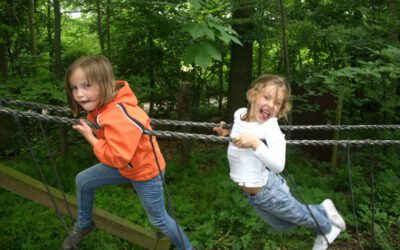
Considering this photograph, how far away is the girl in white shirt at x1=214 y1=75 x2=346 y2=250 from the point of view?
1.74m

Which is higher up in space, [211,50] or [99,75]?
[211,50]

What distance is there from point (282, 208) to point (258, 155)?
50 centimetres

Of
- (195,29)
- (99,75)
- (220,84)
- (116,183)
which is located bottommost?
(116,183)

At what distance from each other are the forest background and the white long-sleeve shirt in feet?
1.36

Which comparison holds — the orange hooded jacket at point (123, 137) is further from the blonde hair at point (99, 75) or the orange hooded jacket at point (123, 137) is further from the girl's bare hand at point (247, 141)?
the girl's bare hand at point (247, 141)

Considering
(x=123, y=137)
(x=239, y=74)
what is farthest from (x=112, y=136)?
(x=239, y=74)

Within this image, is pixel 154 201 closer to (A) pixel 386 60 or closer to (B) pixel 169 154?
(A) pixel 386 60

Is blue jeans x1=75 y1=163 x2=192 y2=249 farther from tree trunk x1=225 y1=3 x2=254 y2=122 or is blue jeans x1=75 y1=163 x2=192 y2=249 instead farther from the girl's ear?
tree trunk x1=225 y1=3 x2=254 y2=122

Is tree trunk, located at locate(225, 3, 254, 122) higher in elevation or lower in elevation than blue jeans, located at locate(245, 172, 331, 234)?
higher

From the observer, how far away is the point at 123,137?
1.64 m

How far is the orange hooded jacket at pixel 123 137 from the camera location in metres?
1.64

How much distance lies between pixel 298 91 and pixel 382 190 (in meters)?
2.30

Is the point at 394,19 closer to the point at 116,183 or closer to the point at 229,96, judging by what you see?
the point at 229,96

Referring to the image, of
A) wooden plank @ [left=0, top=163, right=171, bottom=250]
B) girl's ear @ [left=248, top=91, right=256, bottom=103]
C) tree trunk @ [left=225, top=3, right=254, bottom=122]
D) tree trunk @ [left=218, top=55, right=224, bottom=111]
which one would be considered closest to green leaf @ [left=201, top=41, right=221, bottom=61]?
girl's ear @ [left=248, top=91, right=256, bottom=103]
